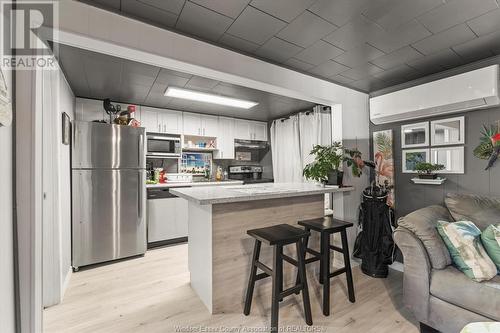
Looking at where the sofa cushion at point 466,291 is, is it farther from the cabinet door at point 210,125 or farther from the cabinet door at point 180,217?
the cabinet door at point 210,125

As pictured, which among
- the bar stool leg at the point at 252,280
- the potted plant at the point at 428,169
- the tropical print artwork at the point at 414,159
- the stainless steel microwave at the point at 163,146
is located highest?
the stainless steel microwave at the point at 163,146

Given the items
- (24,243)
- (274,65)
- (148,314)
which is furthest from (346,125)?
(24,243)

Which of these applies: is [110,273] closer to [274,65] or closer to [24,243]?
[24,243]

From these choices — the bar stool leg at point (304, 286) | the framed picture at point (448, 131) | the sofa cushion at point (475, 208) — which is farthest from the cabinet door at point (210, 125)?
the sofa cushion at point (475, 208)

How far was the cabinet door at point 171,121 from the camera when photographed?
12.6ft

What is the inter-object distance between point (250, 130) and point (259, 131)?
0.23 m

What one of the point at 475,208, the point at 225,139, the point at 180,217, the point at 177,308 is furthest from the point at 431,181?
the point at 180,217

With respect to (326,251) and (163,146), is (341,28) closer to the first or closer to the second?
(326,251)

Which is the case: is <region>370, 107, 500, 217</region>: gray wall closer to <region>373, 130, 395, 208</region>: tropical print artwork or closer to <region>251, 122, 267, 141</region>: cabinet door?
<region>373, 130, 395, 208</region>: tropical print artwork

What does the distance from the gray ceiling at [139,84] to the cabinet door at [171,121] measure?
5.4 inches

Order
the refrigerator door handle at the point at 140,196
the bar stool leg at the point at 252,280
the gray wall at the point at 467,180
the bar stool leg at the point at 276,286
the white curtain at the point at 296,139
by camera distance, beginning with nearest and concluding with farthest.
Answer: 1. the bar stool leg at the point at 276,286
2. the bar stool leg at the point at 252,280
3. the gray wall at the point at 467,180
4. the refrigerator door handle at the point at 140,196
5. the white curtain at the point at 296,139

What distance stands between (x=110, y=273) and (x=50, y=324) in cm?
88

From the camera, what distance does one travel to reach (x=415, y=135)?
2.78 meters

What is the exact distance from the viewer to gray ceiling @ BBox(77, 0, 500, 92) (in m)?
1.52
